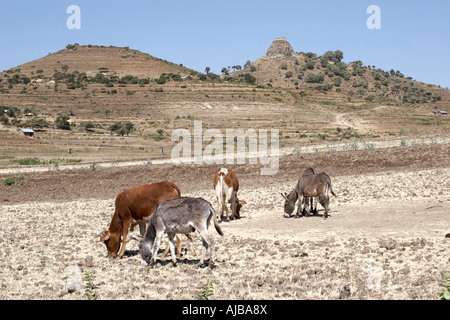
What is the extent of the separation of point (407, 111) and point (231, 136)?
4752 cm

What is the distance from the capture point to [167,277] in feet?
33.0

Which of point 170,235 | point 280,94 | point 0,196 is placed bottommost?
point 0,196

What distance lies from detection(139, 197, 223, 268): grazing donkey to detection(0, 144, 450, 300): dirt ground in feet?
1.15

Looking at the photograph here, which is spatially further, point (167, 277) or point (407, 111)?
point (407, 111)

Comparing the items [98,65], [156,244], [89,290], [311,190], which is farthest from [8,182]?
[98,65]

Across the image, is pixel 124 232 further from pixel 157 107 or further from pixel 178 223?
pixel 157 107

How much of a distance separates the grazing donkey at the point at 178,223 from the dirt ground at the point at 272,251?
35cm

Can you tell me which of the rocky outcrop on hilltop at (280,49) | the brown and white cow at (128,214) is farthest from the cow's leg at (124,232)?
the rocky outcrop on hilltop at (280,49)

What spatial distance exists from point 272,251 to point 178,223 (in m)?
2.42

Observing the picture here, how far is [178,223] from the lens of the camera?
35.0ft

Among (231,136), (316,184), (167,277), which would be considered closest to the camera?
(167,277)

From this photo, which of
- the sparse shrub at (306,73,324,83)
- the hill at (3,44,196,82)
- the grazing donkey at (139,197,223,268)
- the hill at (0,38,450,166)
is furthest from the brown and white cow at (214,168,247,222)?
the sparse shrub at (306,73,324,83)
